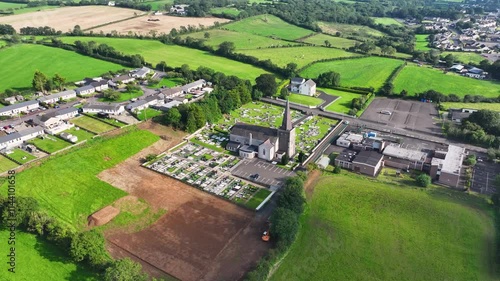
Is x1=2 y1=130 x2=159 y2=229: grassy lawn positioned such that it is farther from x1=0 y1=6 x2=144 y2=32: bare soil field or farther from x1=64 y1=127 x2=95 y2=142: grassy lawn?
x1=0 y1=6 x2=144 y2=32: bare soil field

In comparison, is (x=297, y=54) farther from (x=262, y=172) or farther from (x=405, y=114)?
(x=262, y=172)

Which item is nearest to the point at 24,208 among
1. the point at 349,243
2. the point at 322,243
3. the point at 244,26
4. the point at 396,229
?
the point at 322,243

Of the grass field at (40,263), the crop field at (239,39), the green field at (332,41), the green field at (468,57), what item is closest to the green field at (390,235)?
the grass field at (40,263)

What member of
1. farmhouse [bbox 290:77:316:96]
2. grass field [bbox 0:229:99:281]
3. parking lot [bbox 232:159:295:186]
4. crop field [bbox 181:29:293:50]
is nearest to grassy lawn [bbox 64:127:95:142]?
grass field [bbox 0:229:99:281]

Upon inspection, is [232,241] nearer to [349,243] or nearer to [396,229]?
[349,243]

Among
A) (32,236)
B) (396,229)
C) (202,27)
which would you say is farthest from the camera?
(202,27)

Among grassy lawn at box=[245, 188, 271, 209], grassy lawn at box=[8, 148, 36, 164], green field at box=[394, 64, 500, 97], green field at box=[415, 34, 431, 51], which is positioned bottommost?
grassy lawn at box=[245, 188, 271, 209]
